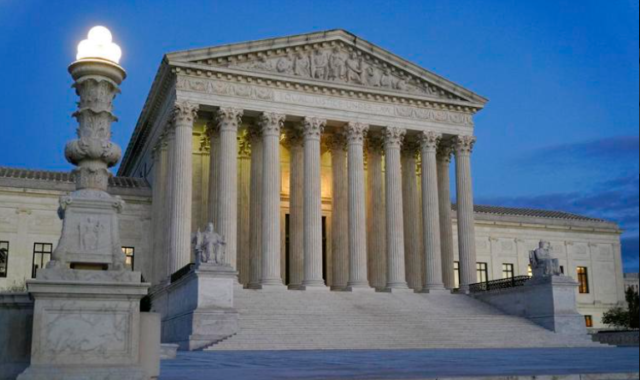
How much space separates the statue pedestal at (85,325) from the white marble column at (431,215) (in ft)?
116

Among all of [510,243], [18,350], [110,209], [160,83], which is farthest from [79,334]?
[510,243]

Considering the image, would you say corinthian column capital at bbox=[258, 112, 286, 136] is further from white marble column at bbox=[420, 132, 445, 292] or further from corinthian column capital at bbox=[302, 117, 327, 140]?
white marble column at bbox=[420, 132, 445, 292]

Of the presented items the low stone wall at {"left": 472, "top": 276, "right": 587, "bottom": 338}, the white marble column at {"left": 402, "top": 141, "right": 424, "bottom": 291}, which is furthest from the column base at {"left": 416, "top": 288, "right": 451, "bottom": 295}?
the low stone wall at {"left": 472, "top": 276, "right": 587, "bottom": 338}

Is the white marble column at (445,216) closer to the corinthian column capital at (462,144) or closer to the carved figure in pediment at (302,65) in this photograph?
the corinthian column capital at (462,144)

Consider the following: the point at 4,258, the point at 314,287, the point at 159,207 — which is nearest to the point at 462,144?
the point at 314,287

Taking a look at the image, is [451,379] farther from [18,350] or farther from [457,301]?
[457,301]

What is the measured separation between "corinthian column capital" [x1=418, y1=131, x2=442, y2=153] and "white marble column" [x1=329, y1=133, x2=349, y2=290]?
198 inches

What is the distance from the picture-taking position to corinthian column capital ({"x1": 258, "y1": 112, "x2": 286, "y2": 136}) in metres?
40.7

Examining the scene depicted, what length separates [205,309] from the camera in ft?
96.3

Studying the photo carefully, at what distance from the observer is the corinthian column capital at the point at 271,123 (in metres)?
40.7

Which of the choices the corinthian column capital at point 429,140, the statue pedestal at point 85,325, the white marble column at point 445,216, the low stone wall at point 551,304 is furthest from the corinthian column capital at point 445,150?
the statue pedestal at point 85,325

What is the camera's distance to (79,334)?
9281 mm

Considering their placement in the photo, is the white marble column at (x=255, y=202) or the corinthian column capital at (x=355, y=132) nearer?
the white marble column at (x=255, y=202)

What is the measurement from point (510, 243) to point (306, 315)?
31.5 meters
